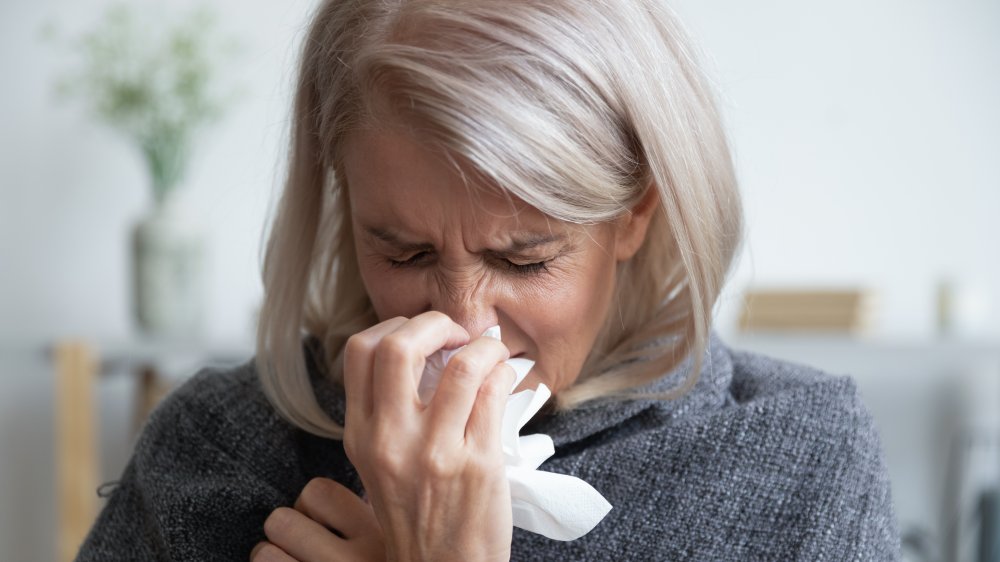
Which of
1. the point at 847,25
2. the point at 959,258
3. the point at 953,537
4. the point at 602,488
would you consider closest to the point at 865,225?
the point at 959,258

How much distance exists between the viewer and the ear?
1021 millimetres

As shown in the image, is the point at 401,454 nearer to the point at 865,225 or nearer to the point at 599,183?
the point at 599,183

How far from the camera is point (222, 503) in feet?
3.29

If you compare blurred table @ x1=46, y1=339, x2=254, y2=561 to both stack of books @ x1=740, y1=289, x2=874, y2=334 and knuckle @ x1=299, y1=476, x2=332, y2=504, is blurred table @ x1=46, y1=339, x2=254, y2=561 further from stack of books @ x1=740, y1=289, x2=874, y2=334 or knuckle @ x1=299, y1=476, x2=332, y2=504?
knuckle @ x1=299, y1=476, x2=332, y2=504

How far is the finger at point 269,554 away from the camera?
3.04ft

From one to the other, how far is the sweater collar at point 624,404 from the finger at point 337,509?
0.14 m

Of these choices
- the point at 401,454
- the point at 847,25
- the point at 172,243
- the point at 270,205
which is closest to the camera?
the point at 401,454

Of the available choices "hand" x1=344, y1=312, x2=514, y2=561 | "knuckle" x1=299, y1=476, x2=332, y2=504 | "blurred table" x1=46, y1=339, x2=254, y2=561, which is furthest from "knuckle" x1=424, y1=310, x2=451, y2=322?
"blurred table" x1=46, y1=339, x2=254, y2=561

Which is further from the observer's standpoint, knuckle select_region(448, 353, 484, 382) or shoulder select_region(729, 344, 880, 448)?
shoulder select_region(729, 344, 880, 448)

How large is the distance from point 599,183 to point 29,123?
2.15 metres

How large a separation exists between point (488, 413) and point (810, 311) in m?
1.78

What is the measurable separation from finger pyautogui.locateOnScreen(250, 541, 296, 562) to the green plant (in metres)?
1.70

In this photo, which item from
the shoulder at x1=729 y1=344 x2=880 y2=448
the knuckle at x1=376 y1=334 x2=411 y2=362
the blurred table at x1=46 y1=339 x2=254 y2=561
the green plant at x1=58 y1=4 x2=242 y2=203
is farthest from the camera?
the green plant at x1=58 y1=4 x2=242 y2=203

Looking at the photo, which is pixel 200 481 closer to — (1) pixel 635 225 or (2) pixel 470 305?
(2) pixel 470 305
